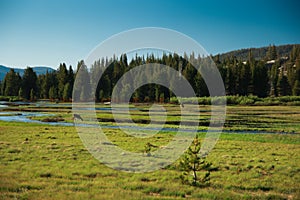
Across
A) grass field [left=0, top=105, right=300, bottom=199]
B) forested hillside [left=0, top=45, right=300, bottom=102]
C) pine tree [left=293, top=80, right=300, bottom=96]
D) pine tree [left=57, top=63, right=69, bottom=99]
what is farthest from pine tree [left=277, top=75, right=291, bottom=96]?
grass field [left=0, top=105, right=300, bottom=199]

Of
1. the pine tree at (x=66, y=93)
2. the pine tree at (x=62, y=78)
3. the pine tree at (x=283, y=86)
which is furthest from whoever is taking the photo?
the pine tree at (x=62, y=78)

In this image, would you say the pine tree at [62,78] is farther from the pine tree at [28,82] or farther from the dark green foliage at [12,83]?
the dark green foliage at [12,83]


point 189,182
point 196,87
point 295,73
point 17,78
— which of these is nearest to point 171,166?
point 189,182

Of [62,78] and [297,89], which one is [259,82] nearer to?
[297,89]

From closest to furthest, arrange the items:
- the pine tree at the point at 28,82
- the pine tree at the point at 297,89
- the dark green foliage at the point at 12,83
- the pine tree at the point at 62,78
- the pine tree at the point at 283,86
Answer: the pine tree at the point at 297,89
the pine tree at the point at 283,86
the dark green foliage at the point at 12,83
the pine tree at the point at 62,78
the pine tree at the point at 28,82

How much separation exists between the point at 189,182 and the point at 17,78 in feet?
458

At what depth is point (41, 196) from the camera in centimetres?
1024

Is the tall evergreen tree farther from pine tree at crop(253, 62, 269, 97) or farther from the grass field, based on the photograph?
the grass field

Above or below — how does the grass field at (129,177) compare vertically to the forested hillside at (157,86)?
below

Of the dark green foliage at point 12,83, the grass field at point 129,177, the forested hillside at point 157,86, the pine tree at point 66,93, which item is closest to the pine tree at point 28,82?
the forested hillside at point 157,86

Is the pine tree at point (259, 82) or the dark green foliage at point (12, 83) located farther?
the dark green foliage at point (12, 83)

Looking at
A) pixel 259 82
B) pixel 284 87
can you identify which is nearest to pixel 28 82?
pixel 259 82

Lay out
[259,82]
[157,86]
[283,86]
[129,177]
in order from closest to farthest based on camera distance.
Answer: [129,177]
[259,82]
[283,86]
[157,86]

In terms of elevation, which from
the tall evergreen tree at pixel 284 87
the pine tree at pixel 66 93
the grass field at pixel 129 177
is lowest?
the grass field at pixel 129 177
